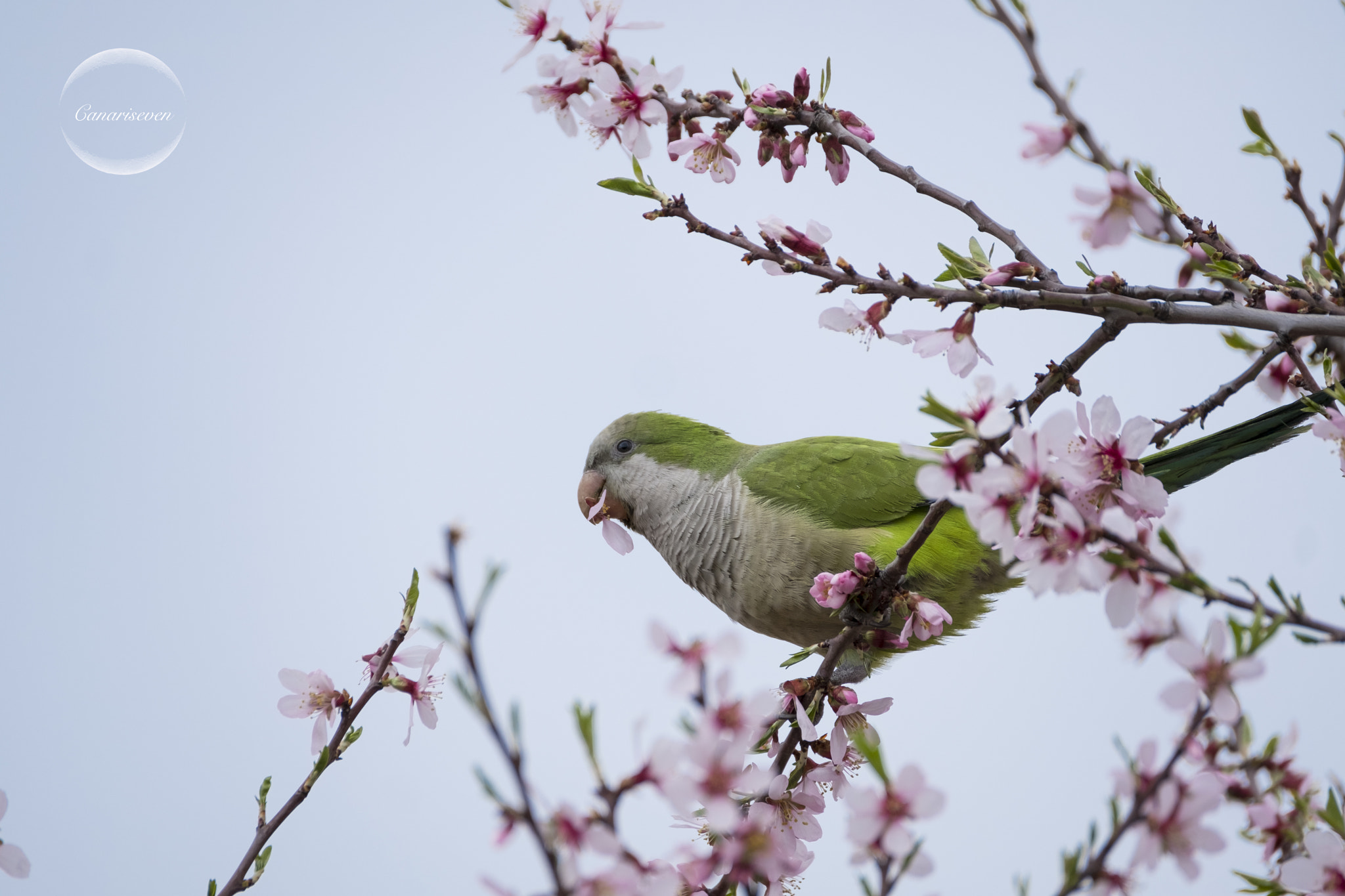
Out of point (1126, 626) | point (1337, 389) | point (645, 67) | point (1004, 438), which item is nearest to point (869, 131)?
point (645, 67)

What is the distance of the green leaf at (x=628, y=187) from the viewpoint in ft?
6.21

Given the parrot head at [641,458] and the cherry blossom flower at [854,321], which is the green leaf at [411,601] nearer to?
the cherry blossom flower at [854,321]

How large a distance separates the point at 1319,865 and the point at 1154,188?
1169mm

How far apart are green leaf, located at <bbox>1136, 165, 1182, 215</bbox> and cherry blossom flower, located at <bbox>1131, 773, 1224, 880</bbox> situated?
1095 millimetres

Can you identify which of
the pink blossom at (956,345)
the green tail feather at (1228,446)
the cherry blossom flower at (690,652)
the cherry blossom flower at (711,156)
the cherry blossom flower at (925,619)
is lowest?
the cherry blossom flower at (690,652)

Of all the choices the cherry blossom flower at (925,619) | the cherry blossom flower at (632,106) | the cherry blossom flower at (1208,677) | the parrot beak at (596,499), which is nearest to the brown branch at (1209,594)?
the cherry blossom flower at (1208,677)

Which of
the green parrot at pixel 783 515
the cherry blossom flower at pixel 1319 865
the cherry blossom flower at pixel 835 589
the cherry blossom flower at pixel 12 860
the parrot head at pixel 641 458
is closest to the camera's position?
the cherry blossom flower at pixel 1319 865

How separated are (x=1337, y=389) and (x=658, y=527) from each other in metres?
2.25

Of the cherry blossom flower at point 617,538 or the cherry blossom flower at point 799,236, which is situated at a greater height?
the cherry blossom flower at point 799,236

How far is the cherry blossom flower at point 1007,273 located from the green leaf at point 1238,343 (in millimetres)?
758

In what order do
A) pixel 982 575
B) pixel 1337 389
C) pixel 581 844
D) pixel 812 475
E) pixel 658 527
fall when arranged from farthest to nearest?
1. pixel 658 527
2. pixel 812 475
3. pixel 982 575
4. pixel 1337 389
5. pixel 581 844

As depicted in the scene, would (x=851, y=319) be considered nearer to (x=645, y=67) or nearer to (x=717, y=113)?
(x=717, y=113)

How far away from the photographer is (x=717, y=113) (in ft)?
6.43

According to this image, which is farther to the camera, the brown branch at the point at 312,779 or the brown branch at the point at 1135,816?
the brown branch at the point at 312,779
